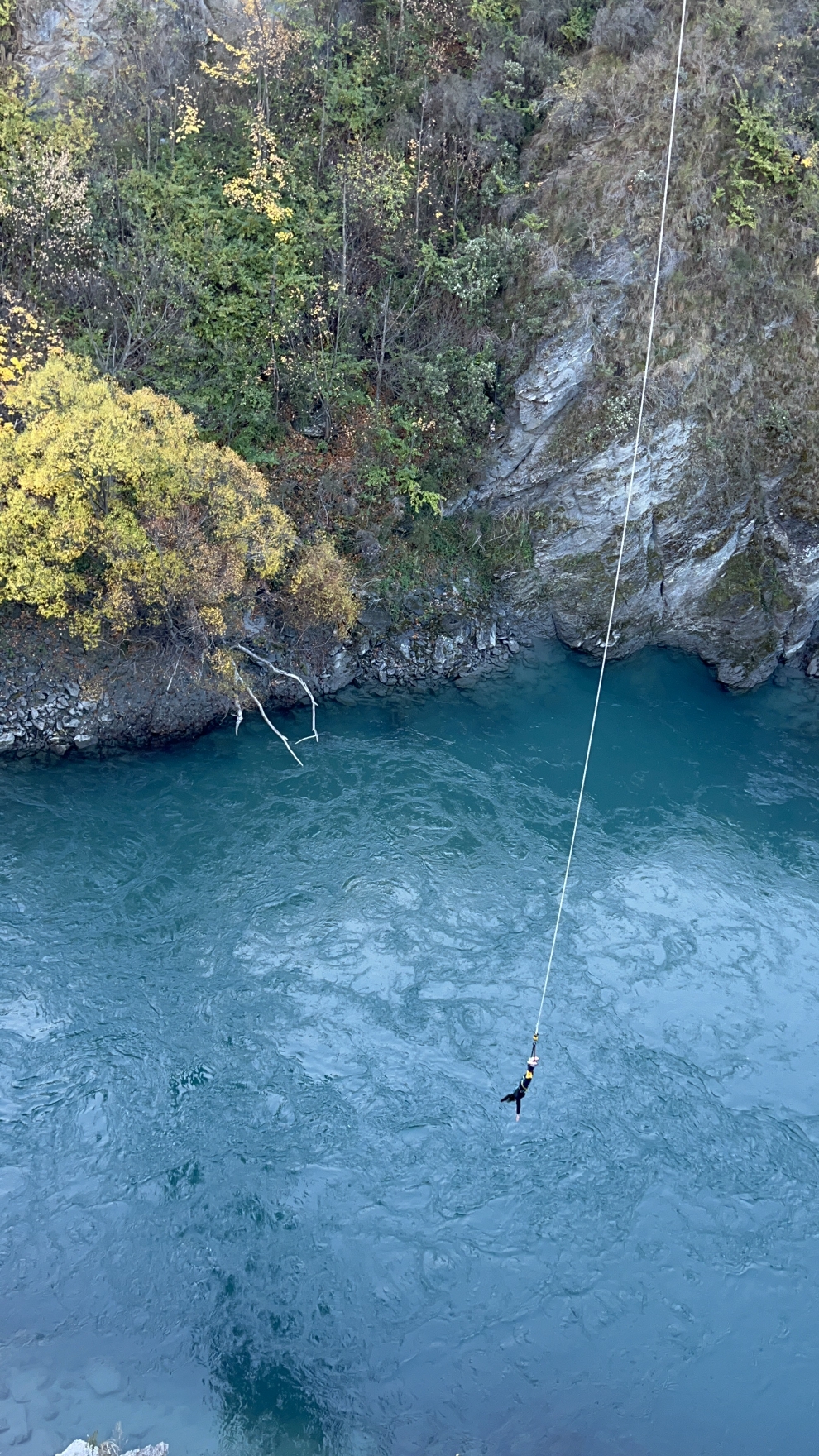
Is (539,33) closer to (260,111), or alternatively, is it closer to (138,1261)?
(260,111)

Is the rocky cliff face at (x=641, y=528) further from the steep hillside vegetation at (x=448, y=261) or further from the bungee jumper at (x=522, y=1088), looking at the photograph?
the bungee jumper at (x=522, y=1088)

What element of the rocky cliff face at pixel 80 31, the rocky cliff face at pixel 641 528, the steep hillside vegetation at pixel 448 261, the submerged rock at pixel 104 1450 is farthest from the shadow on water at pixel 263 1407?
the rocky cliff face at pixel 80 31

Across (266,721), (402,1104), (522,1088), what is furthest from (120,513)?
(522,1088)

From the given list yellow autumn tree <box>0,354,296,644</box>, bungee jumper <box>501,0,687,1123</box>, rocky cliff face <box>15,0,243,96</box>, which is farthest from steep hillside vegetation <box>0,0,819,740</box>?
yellow autumn tree <box>0,354,296,644</box>

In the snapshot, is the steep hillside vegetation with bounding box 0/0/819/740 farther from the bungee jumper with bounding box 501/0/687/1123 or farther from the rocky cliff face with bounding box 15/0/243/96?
the bungee jumper with bounding box 501/0/687/1123

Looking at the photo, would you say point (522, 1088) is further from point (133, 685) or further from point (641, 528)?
point (641, 528)

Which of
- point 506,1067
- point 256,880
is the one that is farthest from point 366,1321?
point 256,880
